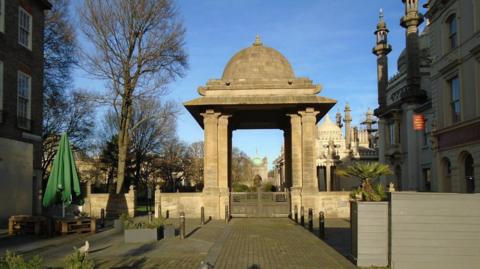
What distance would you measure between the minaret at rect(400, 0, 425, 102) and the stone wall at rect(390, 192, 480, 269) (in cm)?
3593

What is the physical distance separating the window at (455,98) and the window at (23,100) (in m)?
21.8

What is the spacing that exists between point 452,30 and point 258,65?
11022 millimetres

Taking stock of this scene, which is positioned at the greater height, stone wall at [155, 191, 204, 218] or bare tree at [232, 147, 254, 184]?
bare tree at [232, 147, 254, 184]

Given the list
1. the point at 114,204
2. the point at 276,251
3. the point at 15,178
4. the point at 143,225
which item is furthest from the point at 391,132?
the point at 276,251

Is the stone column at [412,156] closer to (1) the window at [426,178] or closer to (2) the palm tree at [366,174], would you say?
(1) the window at [426,178]

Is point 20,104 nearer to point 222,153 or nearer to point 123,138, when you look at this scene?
point 123,138

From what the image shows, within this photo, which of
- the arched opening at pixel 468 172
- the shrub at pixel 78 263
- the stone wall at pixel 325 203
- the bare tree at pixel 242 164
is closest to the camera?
the shrub at pixel 78 263

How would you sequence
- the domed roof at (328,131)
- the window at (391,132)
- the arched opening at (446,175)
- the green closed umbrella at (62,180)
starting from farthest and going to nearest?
1. the domed roof at (328,131)
2. the window at (391,132)
3. the arched opening at (446,175)
4. the green closed umbrella at (62,180)

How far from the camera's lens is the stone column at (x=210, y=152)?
26.0m

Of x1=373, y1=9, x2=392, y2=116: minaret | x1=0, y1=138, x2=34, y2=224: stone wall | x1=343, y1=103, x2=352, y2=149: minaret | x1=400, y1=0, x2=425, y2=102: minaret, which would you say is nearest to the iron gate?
x1=0, y1=138, x2=34, y2=224: stone wall

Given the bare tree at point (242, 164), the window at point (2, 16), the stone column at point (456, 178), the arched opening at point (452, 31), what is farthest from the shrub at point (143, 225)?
the bare tree at point (242, 164)

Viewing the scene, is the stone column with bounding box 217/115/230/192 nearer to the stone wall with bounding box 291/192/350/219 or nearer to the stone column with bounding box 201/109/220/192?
the stone column with bounding box 201/109/220/192

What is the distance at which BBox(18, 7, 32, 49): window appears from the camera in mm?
22672

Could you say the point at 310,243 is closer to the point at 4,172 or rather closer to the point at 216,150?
the point at 216,150
